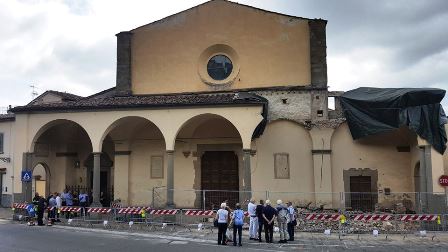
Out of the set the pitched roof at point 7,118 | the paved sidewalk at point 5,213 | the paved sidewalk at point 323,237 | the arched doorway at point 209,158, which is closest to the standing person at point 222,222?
the paved sidewalk at point 323,237

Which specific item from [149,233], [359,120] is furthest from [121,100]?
[359,120]

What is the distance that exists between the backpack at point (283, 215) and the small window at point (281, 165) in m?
7.22

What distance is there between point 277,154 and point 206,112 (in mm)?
4894

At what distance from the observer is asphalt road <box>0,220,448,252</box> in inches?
493

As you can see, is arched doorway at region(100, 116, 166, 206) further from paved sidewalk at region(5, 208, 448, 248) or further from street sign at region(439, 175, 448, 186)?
street sign at region(439, 175, 448, 186)

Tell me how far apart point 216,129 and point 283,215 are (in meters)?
8.92

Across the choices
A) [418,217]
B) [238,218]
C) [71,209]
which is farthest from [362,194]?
[71,209]

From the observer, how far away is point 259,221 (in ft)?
48.3

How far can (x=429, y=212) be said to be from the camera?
18391mm

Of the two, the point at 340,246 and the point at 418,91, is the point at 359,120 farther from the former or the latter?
the point at 340,246

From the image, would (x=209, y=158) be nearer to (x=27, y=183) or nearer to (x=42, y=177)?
(x=27, y=183)

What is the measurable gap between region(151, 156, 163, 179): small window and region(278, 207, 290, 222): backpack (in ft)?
32.4

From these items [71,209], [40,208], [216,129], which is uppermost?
[216,129]

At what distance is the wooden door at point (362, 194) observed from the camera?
2139 centimetres
